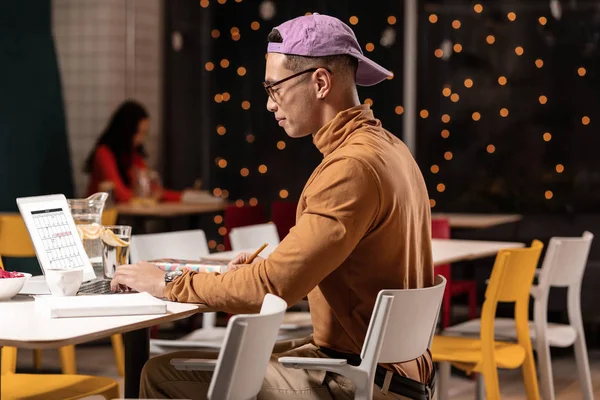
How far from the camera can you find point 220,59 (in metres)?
8.05

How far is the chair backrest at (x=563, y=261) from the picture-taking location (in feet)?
13.6

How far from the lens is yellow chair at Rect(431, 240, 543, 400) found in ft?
11.9

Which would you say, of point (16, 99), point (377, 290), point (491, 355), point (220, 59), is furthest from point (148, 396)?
point (220, 59)

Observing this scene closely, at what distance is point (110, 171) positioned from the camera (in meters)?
6.88

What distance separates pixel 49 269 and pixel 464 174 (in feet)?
17.0

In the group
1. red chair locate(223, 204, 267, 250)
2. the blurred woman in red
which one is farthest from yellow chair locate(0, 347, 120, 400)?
the blurred woman in red

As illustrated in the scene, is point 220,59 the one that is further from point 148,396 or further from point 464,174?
point 148,396

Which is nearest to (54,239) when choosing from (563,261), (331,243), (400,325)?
(331,243)

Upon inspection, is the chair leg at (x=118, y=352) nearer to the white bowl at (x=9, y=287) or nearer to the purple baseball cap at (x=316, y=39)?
the white bowl at (x=9, y=287)

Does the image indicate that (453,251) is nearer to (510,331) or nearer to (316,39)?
(510,331)

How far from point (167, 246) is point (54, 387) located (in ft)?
3.77

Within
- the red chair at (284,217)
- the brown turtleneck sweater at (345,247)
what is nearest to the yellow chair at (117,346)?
the red chair at (284,217)

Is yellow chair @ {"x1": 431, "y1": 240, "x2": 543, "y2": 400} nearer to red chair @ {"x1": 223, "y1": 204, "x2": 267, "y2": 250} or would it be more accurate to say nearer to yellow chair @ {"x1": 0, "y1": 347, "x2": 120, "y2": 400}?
yellow chair @ {"x1": 0, "y1": 347, "x2": 120, "y2": 400}

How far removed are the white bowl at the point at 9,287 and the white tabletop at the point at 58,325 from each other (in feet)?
0.14
